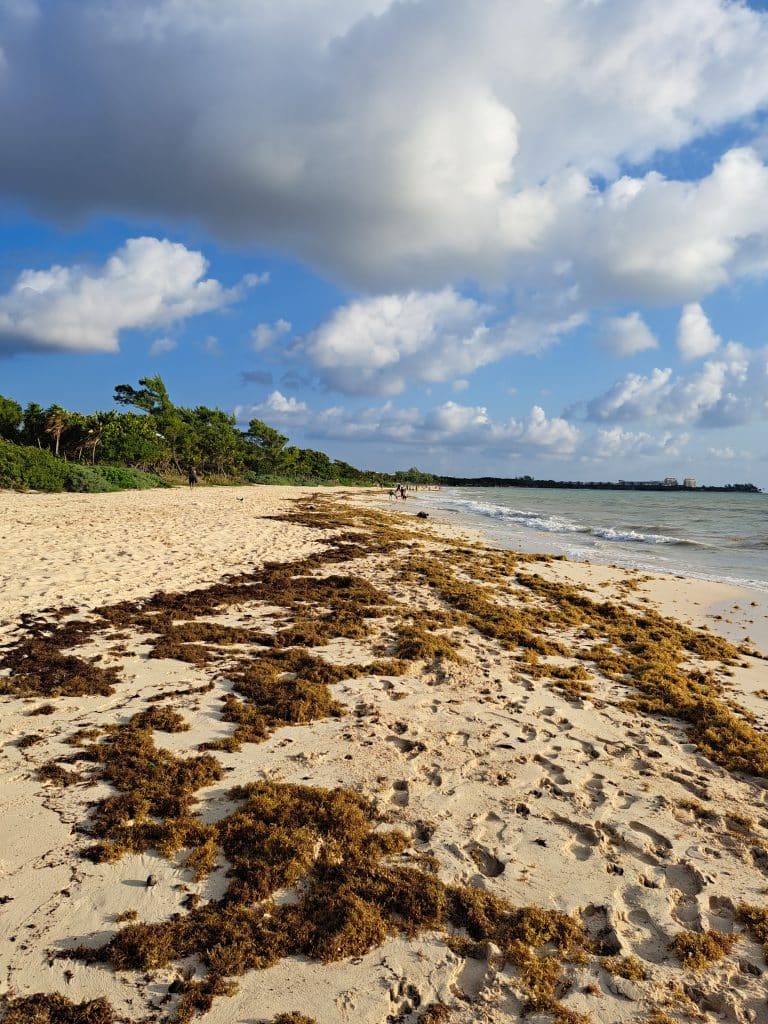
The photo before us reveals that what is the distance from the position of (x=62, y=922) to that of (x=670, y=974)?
361cm

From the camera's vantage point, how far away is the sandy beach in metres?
2.96

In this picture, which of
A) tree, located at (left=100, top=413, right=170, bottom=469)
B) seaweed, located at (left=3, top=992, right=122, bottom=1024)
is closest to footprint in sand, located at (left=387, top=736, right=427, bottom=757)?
seaweed, located at (left=3, top=992, right=122, bottom=1024)

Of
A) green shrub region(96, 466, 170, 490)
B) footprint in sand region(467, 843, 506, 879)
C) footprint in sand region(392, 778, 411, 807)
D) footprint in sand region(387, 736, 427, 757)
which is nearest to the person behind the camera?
footprint in sand region(467, 843, 506, 879)

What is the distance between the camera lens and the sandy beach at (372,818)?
296 cm

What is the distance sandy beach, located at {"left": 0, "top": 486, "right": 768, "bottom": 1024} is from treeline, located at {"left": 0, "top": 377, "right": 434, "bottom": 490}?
34644mm

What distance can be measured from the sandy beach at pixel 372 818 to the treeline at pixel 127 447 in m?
34.6

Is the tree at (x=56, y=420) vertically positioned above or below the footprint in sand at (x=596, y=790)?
above

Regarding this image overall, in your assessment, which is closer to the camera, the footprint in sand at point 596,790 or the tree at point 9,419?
the footprint in sand at point 596,790

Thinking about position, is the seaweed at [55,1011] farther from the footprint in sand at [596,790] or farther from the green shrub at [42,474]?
the green shrub at [42,474]

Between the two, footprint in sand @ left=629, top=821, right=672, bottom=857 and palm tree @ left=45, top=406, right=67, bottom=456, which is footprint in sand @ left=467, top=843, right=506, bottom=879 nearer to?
footprint in sand @ left=629, top=821, right=672, bottom=857

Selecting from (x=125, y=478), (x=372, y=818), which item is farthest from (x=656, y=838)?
(x=125, y=478)

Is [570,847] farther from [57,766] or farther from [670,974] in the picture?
[57,766]

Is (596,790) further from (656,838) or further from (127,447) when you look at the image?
(127,447)

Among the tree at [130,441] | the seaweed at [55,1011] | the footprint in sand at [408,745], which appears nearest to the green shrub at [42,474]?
the tree at [130,441]
